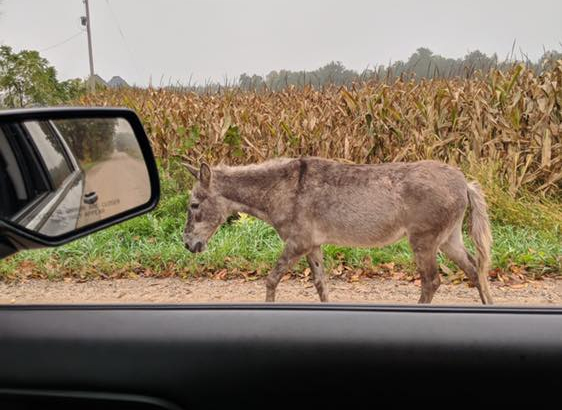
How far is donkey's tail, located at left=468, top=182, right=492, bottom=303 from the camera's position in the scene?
5039 millimetres

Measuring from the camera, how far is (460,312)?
5.47ft

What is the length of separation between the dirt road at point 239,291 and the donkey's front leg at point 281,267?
0.46m

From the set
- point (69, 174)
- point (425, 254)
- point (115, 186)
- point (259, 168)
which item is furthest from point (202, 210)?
point (69, 174)

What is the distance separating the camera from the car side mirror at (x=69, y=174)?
5.13 feet

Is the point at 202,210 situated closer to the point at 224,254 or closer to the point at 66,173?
the point at 224,254

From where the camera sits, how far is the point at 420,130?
844cm

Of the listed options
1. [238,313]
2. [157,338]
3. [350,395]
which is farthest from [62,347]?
[350,395]

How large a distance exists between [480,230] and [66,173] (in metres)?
3.97

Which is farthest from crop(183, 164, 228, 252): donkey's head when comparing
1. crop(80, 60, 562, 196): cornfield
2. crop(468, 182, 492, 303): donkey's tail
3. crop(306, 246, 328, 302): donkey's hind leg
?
crop(80, 60, 562, 196): cornfield

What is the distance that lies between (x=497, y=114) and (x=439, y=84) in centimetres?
148

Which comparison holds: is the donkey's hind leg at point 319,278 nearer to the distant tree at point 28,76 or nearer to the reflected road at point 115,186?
the reflected road at point 115,186

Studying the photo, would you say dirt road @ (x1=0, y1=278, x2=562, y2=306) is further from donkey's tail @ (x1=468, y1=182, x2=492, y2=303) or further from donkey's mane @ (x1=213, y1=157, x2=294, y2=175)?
donkey's mane @ (x1=213, y1=157, x2=294, y2=175)

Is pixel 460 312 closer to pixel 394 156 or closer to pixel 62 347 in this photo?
pixel 62 347

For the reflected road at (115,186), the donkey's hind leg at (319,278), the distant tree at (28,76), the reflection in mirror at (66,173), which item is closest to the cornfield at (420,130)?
the distant tree at (28,76)
